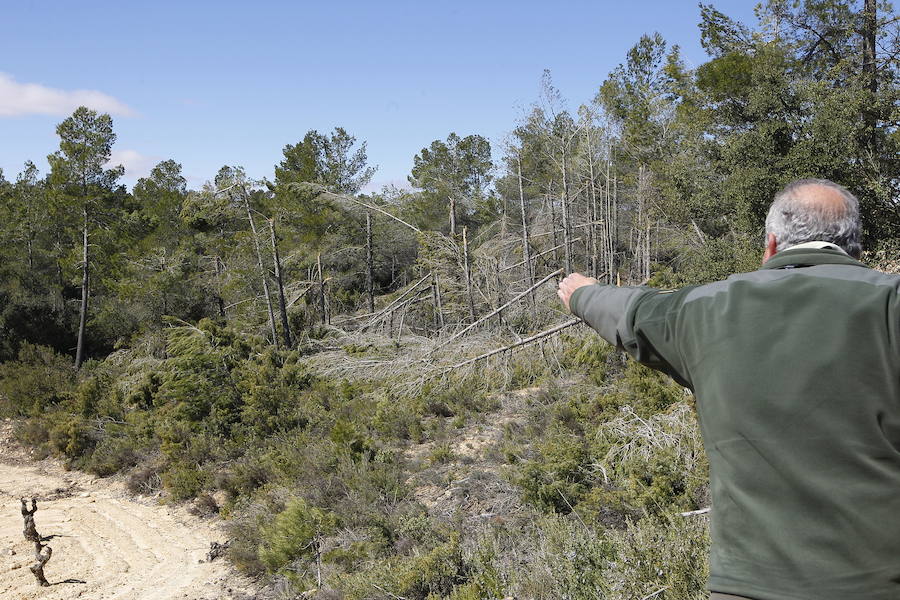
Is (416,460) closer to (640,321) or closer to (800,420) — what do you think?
(640,321)

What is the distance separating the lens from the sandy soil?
8.31 m

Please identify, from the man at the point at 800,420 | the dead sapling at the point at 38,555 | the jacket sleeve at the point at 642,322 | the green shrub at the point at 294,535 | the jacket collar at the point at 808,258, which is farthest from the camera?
the dead sapling at the point at 38,555

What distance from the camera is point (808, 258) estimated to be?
4.59 feet

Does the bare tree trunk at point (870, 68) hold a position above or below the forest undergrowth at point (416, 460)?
above

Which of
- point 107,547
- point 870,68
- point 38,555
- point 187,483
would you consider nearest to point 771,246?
point 38,555

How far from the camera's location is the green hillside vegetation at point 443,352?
5.88 m

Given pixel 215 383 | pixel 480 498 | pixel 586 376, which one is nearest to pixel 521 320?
pixel 480 498

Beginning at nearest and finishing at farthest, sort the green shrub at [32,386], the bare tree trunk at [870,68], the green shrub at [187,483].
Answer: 1. the bare tree trunk at [870,68]
2. the green shrub at [187,483]
3. the green shrub at [32,386]

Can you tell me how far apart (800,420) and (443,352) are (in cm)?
481

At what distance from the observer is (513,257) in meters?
16.3

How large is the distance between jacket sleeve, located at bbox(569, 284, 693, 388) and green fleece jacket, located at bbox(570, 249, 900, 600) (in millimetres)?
61

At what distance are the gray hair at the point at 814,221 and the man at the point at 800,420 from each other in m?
0.05

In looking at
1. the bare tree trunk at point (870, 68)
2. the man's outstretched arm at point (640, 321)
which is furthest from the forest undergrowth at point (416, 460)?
the bare tree trunk at point (870, 68)

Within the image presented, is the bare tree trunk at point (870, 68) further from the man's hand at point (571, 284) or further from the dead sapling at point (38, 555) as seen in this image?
the dead sapling at point (38, 555)
